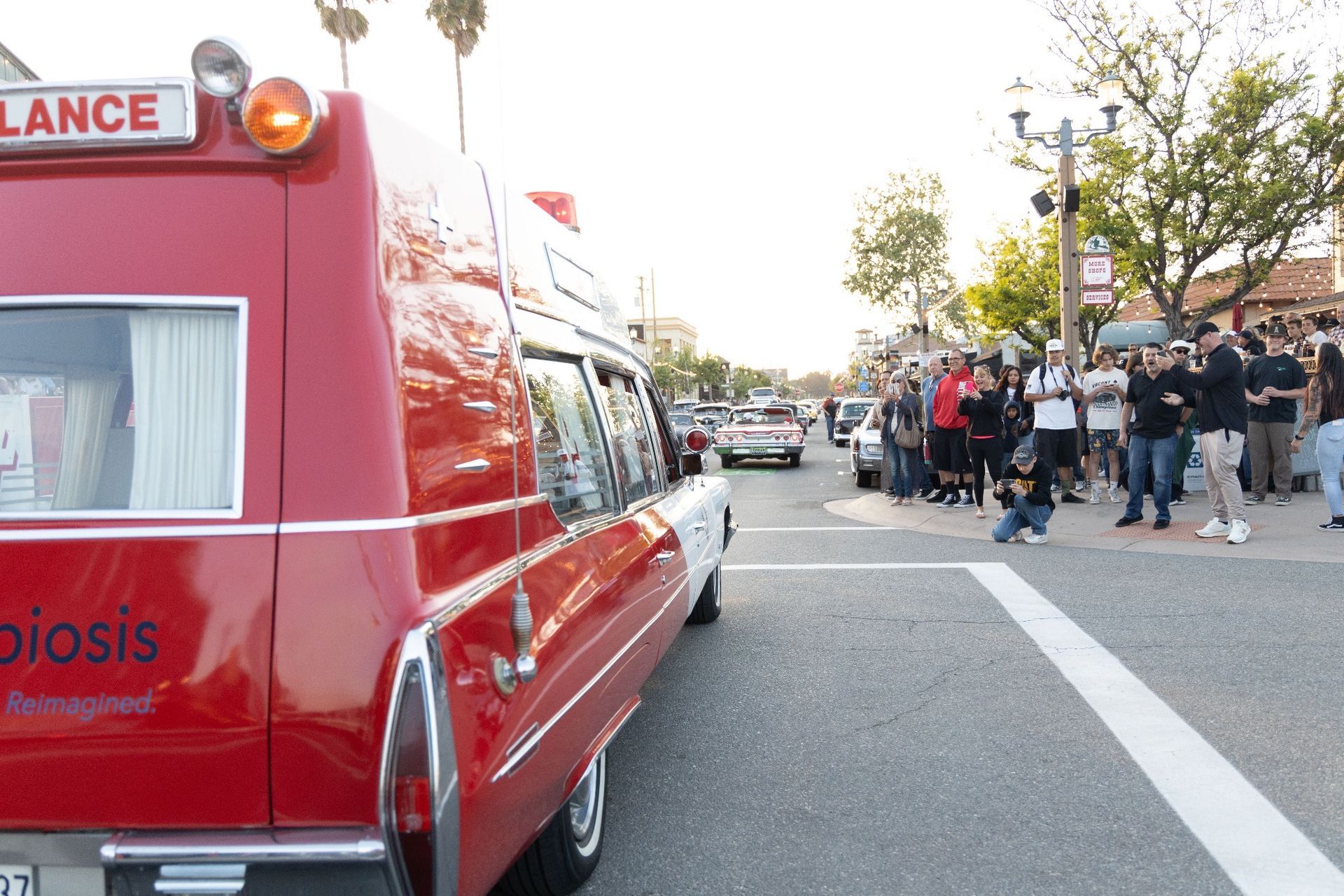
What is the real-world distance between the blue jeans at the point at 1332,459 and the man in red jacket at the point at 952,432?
11.3 feet

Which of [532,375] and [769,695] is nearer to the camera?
[532,375]

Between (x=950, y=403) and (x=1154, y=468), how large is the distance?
269 centimetres

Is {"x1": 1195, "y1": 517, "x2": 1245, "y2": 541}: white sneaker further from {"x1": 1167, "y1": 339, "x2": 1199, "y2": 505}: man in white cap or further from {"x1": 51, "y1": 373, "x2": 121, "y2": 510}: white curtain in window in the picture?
{"x1": 51, "y1": 373, "x2": 121, "y2": 510}: white curtain in window

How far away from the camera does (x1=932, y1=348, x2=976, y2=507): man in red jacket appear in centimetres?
1176

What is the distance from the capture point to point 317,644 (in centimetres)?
201

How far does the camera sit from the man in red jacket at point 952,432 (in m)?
11.8

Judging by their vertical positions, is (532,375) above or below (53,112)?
below

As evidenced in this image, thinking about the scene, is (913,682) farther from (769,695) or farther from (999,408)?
(999,408)

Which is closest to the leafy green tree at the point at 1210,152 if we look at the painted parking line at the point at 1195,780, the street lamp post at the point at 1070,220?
the street lamp post at the point at 1070,220

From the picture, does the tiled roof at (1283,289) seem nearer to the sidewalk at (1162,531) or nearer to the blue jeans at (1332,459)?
the sidewalk at (1162,531)

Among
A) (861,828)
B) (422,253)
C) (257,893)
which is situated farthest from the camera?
(861,828)

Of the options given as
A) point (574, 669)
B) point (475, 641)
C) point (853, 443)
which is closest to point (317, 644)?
point (475, 641)

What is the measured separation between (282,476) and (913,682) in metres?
3.77

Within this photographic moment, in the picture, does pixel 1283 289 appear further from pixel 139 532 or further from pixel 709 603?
pixel 139 532
